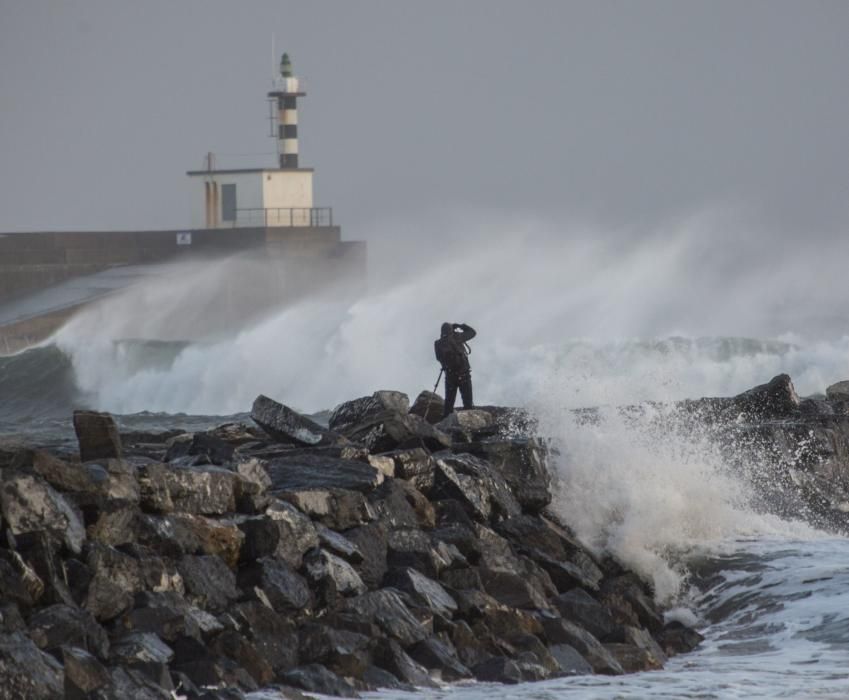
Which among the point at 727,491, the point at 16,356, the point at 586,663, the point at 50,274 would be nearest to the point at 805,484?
the point at 727,491

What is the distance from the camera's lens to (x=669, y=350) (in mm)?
32750

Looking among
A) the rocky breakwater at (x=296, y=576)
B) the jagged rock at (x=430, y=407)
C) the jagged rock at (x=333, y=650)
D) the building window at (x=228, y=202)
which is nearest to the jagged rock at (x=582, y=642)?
the rocky breakwater at (x=296, y=576)

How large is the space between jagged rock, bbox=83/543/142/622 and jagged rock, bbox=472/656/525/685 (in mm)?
1833

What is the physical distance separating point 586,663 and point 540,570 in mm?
1490

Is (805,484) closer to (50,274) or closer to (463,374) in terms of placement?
(463,374)

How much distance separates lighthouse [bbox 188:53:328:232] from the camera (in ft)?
155

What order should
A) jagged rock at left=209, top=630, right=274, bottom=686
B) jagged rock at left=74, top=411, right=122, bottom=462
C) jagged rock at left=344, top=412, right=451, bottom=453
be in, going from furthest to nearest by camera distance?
jagged rock at left=344, top=412, right=451, bottom=453 < jagged rock at left=74, top=411, right=122, bottom=462 < jagged rock at left=209, top=630, right=274, bottom=686

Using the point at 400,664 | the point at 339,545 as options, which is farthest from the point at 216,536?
the point at 400,664

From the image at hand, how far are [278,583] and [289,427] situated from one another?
3.06 meters

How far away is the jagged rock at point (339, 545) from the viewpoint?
32.8 feet

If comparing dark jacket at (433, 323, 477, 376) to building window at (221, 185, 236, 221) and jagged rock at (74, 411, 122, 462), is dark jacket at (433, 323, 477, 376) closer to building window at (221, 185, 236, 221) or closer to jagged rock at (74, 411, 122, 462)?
jagged rock at (74, 411, 122, 462)

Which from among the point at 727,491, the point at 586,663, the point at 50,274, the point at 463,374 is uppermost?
the point at 50,274

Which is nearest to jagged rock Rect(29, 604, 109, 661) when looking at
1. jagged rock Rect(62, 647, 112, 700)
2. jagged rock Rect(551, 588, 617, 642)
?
jagged rock Rect(62, 647, 112, 700)

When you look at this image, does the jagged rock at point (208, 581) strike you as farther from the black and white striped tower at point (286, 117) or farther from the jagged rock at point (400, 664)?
the black and white striped tower at point (286, 117)
